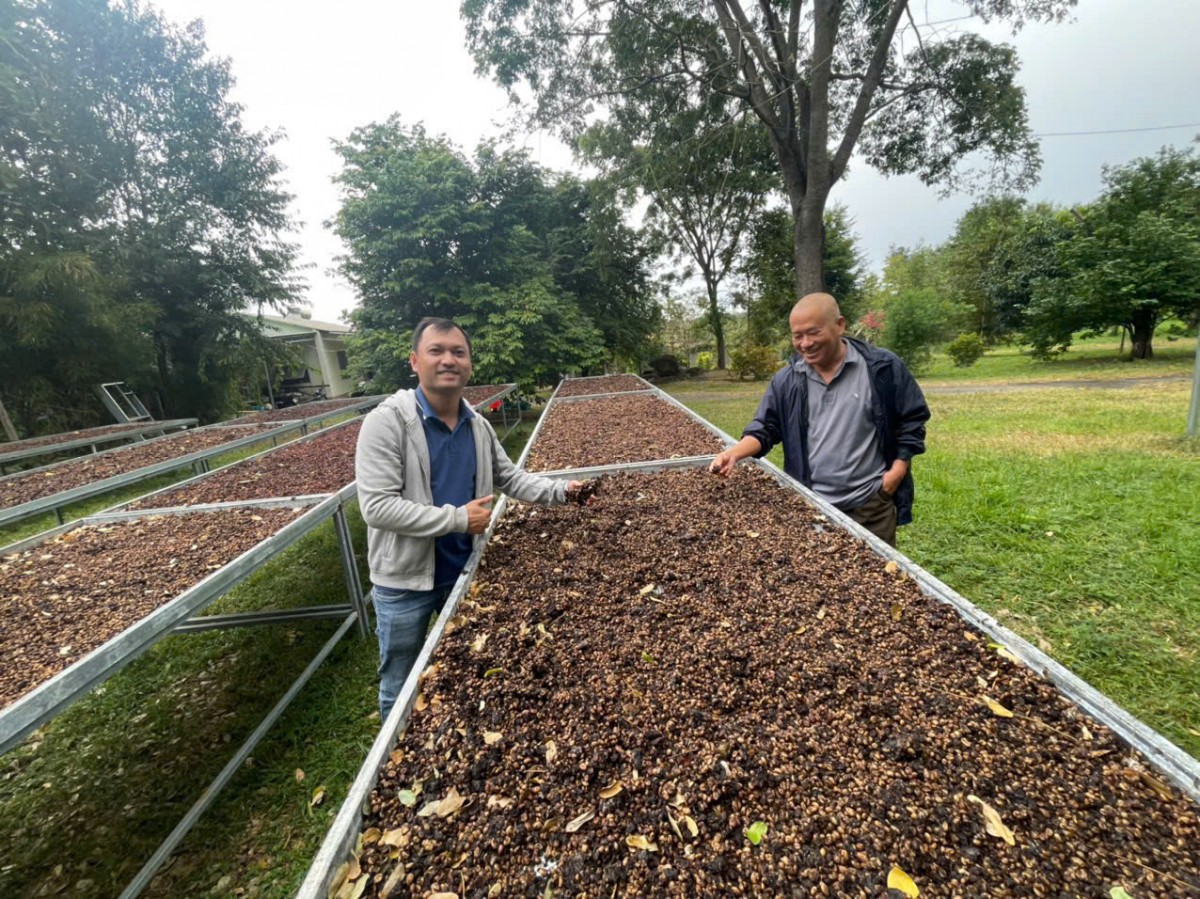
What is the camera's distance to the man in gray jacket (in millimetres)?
1620

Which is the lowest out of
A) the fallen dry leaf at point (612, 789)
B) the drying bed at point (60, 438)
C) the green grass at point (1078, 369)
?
the green grass at point (1078, 369)

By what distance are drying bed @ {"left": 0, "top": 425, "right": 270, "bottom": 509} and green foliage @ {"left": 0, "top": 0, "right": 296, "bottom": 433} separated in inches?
221

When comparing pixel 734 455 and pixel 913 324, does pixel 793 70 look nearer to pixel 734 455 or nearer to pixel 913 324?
pixel 734 455

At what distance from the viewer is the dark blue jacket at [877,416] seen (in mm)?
2025

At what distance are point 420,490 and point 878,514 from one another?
1876 mm

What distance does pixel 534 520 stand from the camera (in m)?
2.24

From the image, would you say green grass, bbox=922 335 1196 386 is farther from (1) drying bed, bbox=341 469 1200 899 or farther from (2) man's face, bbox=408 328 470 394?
(2) man's face, bbox=408 328 470 394

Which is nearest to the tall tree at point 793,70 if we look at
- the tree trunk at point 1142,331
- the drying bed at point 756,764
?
the drying bed at point 756,764

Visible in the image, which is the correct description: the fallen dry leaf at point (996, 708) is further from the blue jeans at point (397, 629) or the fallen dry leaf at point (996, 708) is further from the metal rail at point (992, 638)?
the blue jeans at point (397, 629)

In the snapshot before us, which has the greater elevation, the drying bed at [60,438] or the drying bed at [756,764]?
the drying bed at [60,438]

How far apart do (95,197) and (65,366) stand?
3.80 metres

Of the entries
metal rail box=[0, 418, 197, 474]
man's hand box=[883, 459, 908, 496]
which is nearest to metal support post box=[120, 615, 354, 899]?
man's hand box=[883, 459, 908, 496]

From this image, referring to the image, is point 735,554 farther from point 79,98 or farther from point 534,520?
point 79,98

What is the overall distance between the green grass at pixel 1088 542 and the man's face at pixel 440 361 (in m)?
3.13
